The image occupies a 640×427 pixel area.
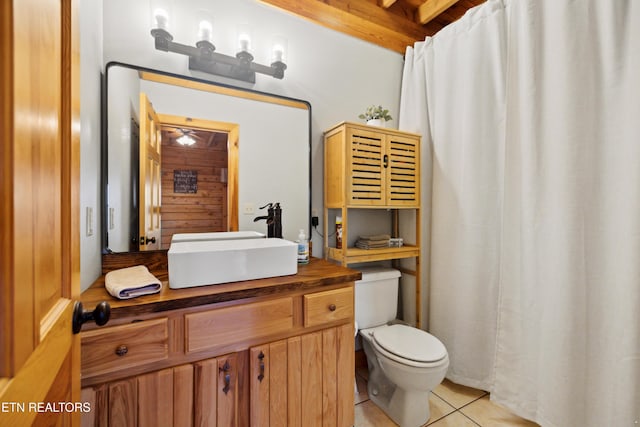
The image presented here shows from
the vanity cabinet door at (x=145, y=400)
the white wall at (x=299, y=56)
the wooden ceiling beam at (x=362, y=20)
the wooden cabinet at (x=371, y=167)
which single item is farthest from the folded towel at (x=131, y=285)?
the wooden ceiling beam at (x=362, y=20)

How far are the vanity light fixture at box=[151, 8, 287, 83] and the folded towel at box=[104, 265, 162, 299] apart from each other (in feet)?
3.75

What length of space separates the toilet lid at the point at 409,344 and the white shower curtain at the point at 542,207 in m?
0.38

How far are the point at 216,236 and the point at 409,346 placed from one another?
4.06 ft

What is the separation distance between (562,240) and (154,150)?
211 centimetres

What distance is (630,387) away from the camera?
1.17m

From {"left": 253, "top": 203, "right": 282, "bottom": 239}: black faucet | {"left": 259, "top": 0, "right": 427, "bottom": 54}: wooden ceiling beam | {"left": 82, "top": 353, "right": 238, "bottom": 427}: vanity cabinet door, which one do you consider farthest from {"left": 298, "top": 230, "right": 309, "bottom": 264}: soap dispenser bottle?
{"left": 259, "top": 0, "right": 427, "bottom": 54}: wooden ceiling beam

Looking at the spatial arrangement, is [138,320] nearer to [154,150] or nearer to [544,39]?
[154,150]

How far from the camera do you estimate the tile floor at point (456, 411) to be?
1.55 metres

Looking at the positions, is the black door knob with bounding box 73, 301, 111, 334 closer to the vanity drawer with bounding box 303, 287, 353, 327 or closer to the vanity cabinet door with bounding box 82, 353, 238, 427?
the vanity cabinet door with bounding box 82, 353, 238, 427

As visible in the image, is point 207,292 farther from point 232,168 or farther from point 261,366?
point 232,168

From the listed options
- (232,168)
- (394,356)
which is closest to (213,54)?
(232,168)

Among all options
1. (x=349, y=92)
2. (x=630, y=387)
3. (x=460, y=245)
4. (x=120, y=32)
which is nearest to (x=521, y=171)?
(x=460, y=245)

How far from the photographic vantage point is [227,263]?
115 cm

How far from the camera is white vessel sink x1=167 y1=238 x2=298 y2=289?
1.08m
